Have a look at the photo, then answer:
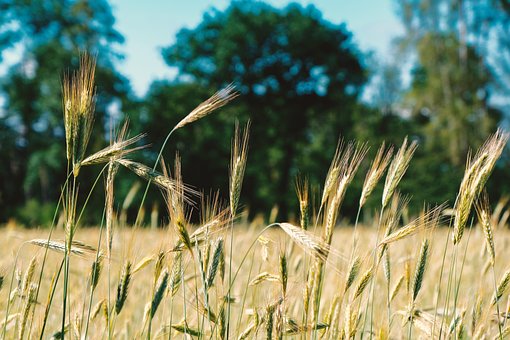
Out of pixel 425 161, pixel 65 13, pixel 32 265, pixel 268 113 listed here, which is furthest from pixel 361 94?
pixel 32 265

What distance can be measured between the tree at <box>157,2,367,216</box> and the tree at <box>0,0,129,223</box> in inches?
154

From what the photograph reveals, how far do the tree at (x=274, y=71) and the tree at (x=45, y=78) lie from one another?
12.9ft

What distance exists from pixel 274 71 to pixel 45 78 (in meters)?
10.3

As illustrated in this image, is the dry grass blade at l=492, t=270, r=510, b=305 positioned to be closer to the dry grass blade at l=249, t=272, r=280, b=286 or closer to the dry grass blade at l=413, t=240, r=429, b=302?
the dry grass blade at l=413, t=240, r=429, b=302

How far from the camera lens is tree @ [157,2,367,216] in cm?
2581

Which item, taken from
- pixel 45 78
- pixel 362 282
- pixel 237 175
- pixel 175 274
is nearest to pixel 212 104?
pixel 237 175

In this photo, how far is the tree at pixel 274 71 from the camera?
25.8 metres

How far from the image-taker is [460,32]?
926 inches

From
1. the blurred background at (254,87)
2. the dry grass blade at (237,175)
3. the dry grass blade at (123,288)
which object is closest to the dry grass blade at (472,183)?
the dry grass blade at (237,175)

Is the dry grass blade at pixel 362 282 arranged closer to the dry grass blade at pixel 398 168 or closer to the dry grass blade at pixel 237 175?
the dry grass blade at pixel 398 168

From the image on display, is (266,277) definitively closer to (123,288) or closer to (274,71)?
(123,288)

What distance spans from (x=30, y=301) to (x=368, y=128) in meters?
28.2

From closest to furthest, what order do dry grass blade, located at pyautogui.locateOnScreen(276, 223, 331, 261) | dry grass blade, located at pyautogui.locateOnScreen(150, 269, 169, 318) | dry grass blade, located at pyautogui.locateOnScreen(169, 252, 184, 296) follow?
dry grass blade, located at pyautogui.locateOnScreen(276, 223, 331, 261), dry grass blade, located at pyautogui.locateOnScreen(150, 269, 169, 318), dry grass blade, located at pyautogui.locateOnScreen(169, 252, 184, 296)

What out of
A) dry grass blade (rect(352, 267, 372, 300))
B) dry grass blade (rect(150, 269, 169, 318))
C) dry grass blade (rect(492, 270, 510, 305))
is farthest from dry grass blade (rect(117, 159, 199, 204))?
dry grass blade (rect(492, 270, 510, 305))
